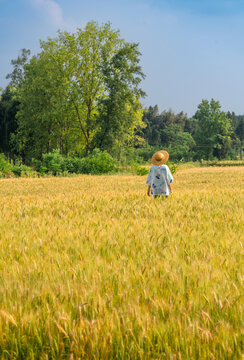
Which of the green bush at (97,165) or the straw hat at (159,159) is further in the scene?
the green bush at (97,165)

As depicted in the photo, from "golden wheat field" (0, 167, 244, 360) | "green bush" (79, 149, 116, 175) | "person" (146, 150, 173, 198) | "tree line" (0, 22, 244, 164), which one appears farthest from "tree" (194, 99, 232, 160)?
"golden wheat field" (0, 167, 244, 360)

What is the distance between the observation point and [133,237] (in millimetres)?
4273

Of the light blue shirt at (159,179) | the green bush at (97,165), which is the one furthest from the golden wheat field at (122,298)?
the green bush at (97,165)

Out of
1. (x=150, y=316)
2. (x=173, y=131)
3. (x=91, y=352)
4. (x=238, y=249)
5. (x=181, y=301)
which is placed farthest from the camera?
(x=173, y=131)

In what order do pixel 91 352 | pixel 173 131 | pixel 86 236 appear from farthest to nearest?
pixel 173 131 < pixel 86 236 < pixel 91 352

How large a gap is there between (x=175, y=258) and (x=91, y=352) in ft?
5.18

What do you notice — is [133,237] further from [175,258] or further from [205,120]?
[205,120]

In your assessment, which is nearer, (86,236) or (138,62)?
(86,236)

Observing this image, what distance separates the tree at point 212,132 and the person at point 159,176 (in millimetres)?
74954

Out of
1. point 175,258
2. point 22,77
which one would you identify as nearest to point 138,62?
point 22,77

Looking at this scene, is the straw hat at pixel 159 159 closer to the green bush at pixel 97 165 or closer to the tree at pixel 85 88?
the green bush at pixel 97 165

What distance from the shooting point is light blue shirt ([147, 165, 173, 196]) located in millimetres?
8836

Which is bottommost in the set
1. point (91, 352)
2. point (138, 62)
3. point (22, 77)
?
point (91, 352)

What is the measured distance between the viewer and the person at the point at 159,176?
8.81m
